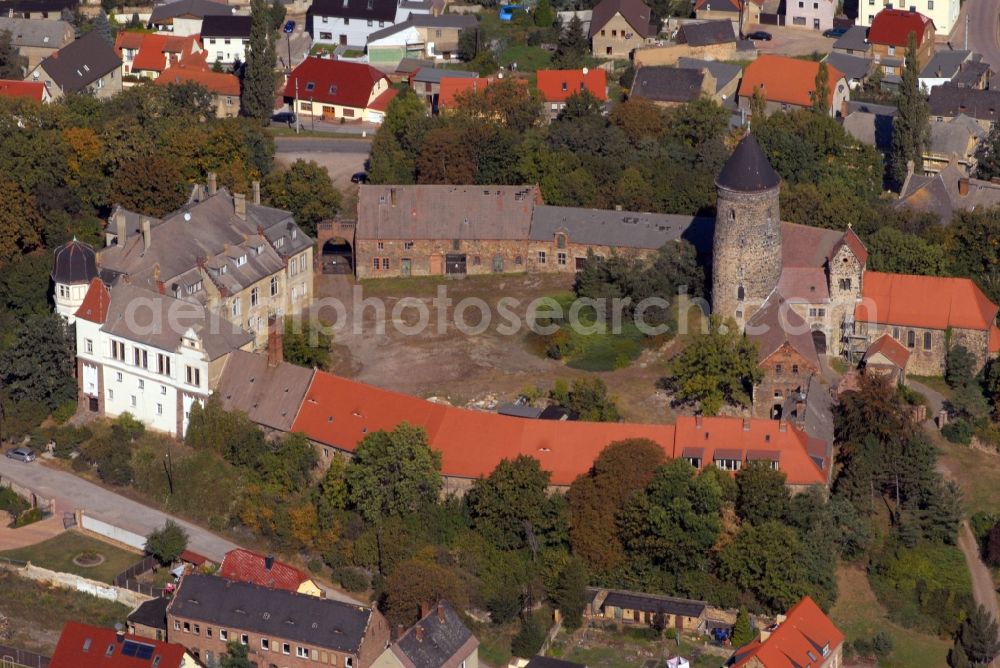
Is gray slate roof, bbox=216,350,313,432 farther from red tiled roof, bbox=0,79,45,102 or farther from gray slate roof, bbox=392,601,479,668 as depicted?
red tiled roof, bbox=0,79,45,102

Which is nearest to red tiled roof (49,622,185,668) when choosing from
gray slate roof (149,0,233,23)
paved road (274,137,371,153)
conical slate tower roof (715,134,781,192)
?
conical slate tower roof (715,134,781,192)

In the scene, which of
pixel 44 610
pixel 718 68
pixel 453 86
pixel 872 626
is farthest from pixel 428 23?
pixel 872 626

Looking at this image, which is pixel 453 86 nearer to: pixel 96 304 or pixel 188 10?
pixel 188 10

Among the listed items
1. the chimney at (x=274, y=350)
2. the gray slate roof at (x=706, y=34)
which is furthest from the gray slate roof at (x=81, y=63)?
the chimney at (x=274, y=350)

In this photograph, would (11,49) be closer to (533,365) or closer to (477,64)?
(477,64)

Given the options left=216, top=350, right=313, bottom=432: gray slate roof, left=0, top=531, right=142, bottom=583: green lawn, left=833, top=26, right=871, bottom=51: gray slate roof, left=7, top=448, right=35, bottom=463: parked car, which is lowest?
left=0, top=531, right=142, bottom=583: green lawn

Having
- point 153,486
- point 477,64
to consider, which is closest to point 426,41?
point 477,64
